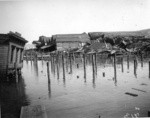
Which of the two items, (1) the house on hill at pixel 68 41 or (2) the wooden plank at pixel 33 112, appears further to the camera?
(1) the house on hill at pixel 68 41

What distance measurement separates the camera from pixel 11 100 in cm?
1398

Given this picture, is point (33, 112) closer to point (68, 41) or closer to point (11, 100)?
point (11, 100)

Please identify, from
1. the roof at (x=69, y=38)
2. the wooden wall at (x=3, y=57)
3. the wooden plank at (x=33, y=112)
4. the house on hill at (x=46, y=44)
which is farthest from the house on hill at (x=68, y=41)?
the wooden plank at (x=33, y=112)

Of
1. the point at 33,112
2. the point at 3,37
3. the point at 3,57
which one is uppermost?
the point at 3,37

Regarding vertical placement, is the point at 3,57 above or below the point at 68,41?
below

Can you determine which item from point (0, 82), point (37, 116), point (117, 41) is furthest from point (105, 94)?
point (117, 41)

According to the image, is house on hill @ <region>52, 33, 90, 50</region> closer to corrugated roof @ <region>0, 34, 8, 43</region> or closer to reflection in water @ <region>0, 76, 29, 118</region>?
reflection in water @ <region>0, 76, 29, 118</region>

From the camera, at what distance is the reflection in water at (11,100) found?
11.2m

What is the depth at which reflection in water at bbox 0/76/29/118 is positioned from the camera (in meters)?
11.2

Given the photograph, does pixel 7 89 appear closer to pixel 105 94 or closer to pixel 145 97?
pixel 105 94

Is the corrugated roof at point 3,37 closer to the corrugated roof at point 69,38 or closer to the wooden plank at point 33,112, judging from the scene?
the wooden plank at point 33,112

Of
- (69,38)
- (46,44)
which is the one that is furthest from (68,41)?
(46,44)

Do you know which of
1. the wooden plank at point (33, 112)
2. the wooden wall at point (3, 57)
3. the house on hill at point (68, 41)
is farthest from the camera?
the house on hill at point (68, 41)

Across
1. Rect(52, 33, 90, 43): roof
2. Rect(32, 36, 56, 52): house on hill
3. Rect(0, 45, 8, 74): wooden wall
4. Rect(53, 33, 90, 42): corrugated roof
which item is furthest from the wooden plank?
Rect(32, 36, 56, 52): house on hill
